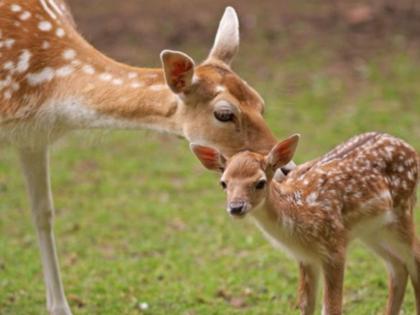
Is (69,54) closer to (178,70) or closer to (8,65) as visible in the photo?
(8,65)

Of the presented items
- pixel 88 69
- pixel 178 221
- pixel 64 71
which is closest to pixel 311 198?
pixel 88 69

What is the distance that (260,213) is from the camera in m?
5.75

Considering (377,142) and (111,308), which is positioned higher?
(377,142)

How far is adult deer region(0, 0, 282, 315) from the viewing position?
5883mm

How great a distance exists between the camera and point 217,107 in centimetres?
589

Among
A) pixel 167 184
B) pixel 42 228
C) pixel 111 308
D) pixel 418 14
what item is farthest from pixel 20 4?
pixel 418 14

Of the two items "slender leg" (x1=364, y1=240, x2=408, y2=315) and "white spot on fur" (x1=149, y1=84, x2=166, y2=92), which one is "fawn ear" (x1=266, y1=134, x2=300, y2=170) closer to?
"white spot on fur" (x1=149, y1=84, x2=166, y2=92)

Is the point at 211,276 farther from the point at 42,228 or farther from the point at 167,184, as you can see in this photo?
the point at 167,184

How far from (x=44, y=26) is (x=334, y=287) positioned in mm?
2451

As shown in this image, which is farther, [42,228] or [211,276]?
[211,276]

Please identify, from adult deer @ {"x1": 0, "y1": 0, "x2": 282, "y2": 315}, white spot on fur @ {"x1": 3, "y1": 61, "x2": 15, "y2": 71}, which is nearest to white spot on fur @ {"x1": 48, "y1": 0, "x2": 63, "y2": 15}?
adult deer @ {"x1": 0, "y1": 0, "x2": 282, "y2": 315}

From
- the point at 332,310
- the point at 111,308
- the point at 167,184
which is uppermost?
the point at 332,310

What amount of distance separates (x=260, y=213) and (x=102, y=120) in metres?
1.19

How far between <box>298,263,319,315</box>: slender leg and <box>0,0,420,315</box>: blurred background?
814 mm
